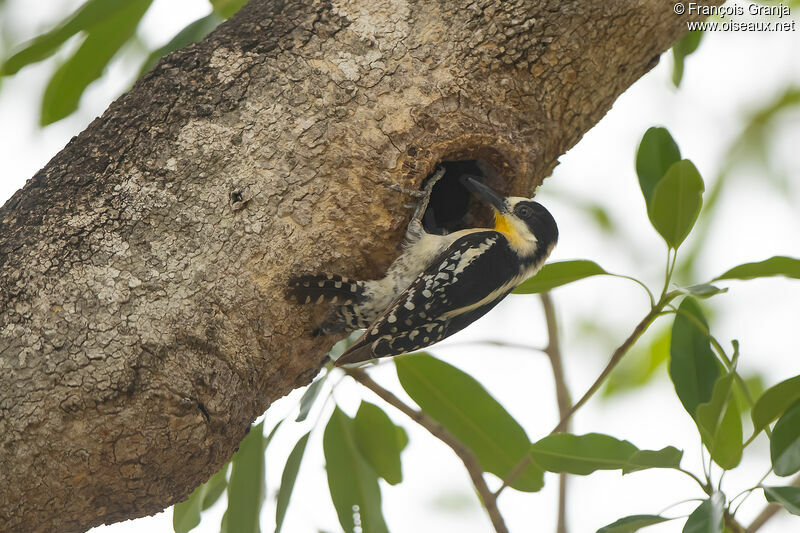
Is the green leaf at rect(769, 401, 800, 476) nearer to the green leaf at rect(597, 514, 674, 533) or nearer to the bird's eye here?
the green leaf at rect(597, 514, 674, 533)

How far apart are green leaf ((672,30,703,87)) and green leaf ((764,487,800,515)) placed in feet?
6.07

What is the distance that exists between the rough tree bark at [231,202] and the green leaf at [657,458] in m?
1.18

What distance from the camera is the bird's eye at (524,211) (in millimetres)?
3586

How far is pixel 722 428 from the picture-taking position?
263cm

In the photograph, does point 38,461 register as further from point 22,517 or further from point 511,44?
point 511,44

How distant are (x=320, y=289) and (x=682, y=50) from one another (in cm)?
199

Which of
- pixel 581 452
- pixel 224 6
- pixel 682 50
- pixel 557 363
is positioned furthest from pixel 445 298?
pixel 224 6

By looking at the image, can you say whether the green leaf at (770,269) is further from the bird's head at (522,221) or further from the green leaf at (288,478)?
the green leaf at (288,478)

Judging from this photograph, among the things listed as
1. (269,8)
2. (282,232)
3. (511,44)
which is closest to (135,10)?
(269,8)

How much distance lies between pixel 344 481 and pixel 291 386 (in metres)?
0.61

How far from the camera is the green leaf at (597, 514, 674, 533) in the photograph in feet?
8.65

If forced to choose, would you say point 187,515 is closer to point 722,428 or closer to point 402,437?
point 402,437

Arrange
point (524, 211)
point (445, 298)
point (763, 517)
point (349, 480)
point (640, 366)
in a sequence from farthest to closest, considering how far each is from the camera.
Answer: point (640, 366), point (524, 211), point (349, 480), point (445, 298), point (763, 517)

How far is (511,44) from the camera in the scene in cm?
299
